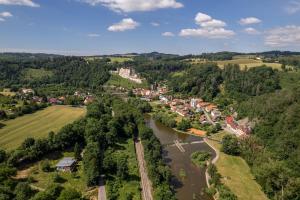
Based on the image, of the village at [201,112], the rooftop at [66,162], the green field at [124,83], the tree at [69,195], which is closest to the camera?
the tree at [69,195]

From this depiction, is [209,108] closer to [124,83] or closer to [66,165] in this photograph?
[66,165]

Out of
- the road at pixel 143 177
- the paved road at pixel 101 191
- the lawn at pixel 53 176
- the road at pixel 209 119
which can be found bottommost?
the road at pixel 209 119

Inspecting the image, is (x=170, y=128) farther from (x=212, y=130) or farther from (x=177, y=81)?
(x=177, y=81)

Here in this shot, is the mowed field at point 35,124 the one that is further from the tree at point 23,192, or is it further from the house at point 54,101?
the tree at point 23,192

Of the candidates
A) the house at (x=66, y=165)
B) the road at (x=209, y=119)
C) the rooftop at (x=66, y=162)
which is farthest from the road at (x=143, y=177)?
the road at (x=209, y=119)

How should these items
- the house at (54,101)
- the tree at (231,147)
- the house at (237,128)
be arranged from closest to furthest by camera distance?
the tree at (231,147) < the house at (237,128) < the house at (54,101)

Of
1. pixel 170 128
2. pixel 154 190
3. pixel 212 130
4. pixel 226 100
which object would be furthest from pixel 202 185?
pixel 226 100

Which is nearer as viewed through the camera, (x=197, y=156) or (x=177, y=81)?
(x=197, y=156)
